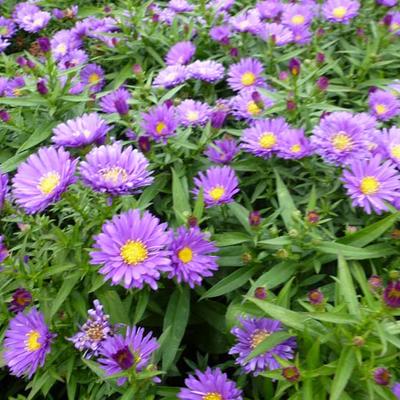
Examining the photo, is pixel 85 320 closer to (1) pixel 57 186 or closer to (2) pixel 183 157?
(1) pixel 57 186

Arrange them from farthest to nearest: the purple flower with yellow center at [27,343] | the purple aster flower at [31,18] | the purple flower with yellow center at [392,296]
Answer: the purple aster flower at [31,18]
the purple flower with yellow center at [27,343]
the purple flower with yellow center at [392,296]

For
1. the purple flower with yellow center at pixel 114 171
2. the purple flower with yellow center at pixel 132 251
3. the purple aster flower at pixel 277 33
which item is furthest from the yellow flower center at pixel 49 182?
the purple aster flower at pixel 277 33

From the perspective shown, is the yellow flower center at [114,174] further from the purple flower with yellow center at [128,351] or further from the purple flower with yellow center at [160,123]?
the purple flower with yellow center at [128,351]

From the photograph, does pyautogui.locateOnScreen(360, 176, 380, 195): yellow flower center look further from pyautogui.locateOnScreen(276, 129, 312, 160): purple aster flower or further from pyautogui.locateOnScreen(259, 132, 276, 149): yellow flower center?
pyautogui.locateOnScreen(259, 132, 276, 149): yellow flower center

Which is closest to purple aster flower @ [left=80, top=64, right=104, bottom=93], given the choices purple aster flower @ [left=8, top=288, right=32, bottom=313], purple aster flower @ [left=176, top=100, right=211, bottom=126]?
purple aster flower @ [left=176, top=100, right=211, bottom=126]

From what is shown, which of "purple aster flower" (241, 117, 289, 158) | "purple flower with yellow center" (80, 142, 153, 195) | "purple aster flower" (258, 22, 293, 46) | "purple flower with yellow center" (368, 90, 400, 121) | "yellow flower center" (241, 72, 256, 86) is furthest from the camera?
"purple aster flower" (258, 22, 293, 46)

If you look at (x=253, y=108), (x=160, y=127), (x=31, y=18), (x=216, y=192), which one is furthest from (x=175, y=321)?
(x=31, y=18)

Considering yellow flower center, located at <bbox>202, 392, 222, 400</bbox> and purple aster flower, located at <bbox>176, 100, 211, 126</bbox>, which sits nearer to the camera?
yellow flower center, located at <bbox>202, 392, 222, 400</bbox>

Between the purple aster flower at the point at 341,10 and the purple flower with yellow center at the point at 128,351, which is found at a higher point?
the purple aster flower at the point at 341,10
